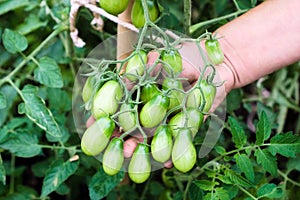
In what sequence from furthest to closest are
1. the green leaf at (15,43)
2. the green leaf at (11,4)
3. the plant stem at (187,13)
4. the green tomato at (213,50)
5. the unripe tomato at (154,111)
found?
the green leaf at (11,4)
the green leaf at (15,43)
the plant stem at (187,13)
the green tomato at (213,50)
the unripe tomato at (154,111)

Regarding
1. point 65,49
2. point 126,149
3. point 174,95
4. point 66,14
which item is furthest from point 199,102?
point 65,49

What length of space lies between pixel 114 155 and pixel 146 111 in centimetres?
10

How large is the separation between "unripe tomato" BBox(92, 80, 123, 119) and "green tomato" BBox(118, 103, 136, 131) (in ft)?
0.06

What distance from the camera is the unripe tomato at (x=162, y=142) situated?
40.2 inches

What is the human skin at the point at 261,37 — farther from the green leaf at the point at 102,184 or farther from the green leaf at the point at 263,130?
the green leaf at the point at 102,184

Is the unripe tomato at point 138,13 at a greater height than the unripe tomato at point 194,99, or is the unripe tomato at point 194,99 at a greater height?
the unripe tomato at point 138,13

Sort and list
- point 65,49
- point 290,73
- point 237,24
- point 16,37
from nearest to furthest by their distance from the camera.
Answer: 1. point 237,24
2. point 16,37
3. point 65,49
4. point 290,73

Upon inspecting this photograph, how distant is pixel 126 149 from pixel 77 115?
149 mm

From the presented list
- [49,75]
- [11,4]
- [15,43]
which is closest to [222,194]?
[49,75]

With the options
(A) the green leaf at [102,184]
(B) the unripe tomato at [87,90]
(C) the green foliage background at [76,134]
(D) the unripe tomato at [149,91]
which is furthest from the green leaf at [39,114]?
(D) the unripe tomato at [149,91]

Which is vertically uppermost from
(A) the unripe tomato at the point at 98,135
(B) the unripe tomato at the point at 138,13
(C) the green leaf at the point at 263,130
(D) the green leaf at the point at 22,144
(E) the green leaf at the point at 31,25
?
(B) the unripe tomato at the point at 138,13

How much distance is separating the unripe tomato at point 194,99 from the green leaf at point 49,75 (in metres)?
0.44

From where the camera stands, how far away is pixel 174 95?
1056 mm

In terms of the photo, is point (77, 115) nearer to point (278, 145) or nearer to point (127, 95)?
point (127, 95)
